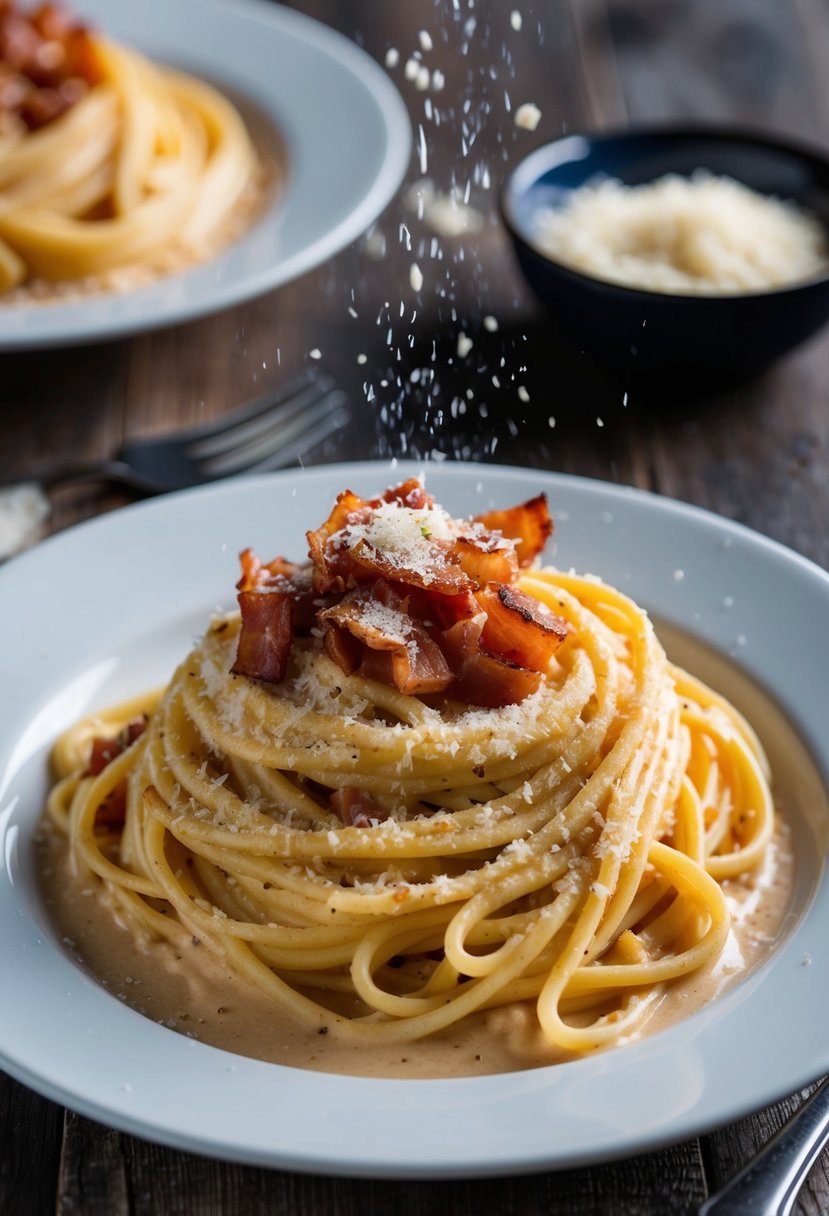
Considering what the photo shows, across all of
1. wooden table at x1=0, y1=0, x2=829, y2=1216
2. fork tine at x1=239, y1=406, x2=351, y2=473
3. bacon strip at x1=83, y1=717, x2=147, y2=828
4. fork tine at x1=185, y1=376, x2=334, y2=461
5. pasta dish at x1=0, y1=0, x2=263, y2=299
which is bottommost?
wooden table at x1=0, y1=0, x2=829, y2=1216

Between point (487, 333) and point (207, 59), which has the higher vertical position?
point (207, 59)

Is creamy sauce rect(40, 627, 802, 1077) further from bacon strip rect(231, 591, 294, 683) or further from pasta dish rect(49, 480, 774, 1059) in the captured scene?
bacon strip rect(231, 591, 294, 683)

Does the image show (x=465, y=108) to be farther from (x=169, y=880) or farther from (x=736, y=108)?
(x=169, y=880)

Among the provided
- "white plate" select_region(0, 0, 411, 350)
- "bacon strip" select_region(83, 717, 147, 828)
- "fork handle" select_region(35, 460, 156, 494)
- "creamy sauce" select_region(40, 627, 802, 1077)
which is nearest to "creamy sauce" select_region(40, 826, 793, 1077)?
"creamy sauce" select_region(40, 627, 802, 1077)

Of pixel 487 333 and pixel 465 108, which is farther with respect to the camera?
pixel 465 108

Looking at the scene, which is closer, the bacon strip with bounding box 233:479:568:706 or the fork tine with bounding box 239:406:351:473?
the bacon strip with bounding box 233:479:568:706

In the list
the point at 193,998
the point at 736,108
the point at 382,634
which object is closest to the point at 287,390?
the point at 382,634

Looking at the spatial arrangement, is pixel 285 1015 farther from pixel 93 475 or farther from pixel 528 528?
pixel 93 475
